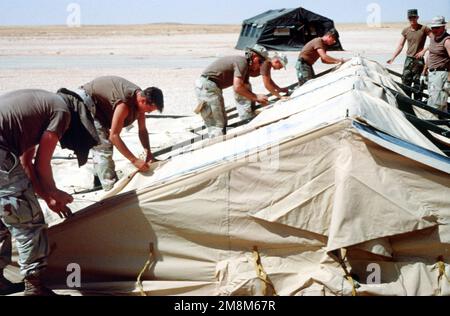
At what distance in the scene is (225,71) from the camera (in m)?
7.80

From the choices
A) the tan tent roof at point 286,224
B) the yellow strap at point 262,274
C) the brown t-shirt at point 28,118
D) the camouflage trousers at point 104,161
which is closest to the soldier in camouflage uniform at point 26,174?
the brown t-shirt at point 28,118

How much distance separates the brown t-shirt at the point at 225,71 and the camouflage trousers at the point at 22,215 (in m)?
4.28

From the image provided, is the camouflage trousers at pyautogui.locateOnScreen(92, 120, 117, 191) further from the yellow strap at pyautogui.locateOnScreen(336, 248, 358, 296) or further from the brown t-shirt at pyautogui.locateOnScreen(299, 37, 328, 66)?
the brown t-shirt at pyautogui.locateOnScreen(299, 37, 328, 66)

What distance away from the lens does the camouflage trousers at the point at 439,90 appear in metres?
8.91

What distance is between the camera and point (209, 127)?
804cm

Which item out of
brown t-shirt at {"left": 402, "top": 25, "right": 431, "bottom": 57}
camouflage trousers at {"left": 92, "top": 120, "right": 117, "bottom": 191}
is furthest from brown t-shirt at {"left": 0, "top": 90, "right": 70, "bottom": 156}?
brown t-shirt at {"left": 402, "top": 25, "right": 431, "bottom": 57}

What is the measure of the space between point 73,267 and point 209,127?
4262 mm

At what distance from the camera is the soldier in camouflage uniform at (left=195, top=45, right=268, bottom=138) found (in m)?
7.54

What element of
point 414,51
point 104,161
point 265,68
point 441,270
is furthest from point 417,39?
point 441,270

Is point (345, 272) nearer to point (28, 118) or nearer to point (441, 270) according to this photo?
point (441, 270)

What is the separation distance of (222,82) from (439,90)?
3.48 m

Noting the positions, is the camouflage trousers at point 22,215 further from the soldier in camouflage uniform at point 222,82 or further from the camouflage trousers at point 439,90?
the camouflage trousers at point 439,90

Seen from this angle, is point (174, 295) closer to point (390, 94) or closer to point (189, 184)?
point (189, 184)

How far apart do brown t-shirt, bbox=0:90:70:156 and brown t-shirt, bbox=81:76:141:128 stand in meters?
1.50
